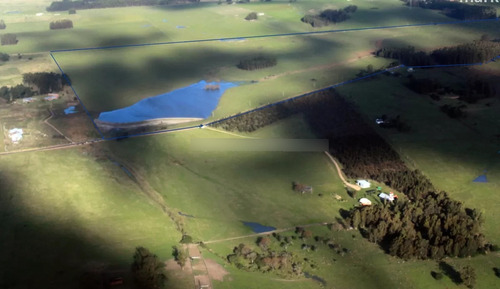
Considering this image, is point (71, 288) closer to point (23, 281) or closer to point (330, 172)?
point (23, 281)

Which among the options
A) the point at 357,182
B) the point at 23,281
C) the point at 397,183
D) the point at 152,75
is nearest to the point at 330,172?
the point at 357,182

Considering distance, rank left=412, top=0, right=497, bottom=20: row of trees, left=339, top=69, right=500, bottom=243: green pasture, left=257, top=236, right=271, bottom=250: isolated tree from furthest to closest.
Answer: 1. left=412, top=0, right=497, bottom=20: row of trees
2. left=339, top=69, right=500, bottom=243: green pasture
3. left=257, top=236, right=271, bottom=250: isolated tree

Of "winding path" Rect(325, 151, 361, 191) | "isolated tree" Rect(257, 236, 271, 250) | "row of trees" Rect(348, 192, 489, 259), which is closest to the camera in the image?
"row of trees" Rect(348, 192, 489, 259)

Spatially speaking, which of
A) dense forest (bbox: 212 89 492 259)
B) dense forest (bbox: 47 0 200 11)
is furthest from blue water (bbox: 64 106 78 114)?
dense forest (bbox: 47 0 200 11)

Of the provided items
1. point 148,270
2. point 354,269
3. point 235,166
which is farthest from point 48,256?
point 354,269

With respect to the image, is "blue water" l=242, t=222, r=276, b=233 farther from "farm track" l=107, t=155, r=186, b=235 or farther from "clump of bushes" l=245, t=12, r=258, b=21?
"clump of bushes" l=245, t=12, r=258, b=21

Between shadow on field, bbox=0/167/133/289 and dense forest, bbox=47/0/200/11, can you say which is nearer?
shadow on field, bbox=0/167/133/289
